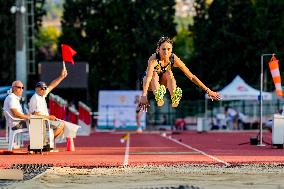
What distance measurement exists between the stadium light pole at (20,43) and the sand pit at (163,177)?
28798 millimetres

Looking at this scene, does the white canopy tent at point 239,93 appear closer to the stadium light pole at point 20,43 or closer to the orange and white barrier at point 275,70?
the stadium light pole at point 20,43

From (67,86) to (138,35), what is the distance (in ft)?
71.2

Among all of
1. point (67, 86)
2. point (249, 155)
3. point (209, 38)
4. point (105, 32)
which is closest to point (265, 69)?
point (209, 38)

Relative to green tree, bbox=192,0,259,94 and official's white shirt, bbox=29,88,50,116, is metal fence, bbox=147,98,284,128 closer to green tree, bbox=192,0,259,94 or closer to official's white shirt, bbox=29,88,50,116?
green tree, bbox=192,0,259,94

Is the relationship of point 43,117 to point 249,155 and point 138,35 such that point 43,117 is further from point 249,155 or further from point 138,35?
point 138,35

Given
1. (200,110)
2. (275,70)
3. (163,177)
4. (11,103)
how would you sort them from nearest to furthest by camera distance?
1. (163,177)
2. (11,103)
3. (275,70)
4. (200,110)

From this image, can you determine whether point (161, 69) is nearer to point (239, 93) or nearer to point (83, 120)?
point (83, 120)

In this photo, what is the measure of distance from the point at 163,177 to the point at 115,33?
1892 inches

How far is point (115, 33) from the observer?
195 ft

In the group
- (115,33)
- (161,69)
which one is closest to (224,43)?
(115,33)

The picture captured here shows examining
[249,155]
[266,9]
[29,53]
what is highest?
[266,9]

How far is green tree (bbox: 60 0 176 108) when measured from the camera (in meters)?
59.2

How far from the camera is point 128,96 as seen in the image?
149 feet

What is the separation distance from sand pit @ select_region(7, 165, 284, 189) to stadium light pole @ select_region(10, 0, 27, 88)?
28798 millimetres
